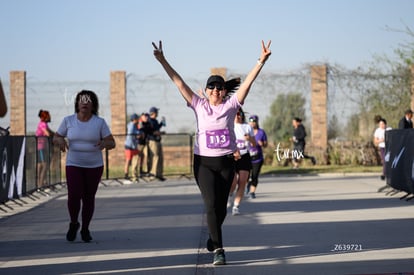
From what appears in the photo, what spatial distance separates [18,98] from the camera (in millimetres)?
33344

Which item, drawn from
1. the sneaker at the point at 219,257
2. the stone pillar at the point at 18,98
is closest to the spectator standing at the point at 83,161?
the sneaker at the point at 219,257

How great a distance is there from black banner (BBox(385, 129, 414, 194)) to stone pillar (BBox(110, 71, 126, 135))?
14.2 metres

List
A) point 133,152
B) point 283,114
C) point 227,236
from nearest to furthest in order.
Answer: 1. point 227,236
2. point 133,152
3. point 283,114

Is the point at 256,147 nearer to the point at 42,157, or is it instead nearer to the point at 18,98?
the point at 42,157

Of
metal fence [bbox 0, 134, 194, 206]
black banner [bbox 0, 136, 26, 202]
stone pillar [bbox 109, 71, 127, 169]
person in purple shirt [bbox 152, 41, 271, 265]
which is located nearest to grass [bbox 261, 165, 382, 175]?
metal fence [bbox 0, 134, 194, 206]

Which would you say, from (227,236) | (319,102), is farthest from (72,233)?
(319,102)

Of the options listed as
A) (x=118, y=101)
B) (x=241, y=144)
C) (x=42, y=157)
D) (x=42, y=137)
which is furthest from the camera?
(x=118, y=101)

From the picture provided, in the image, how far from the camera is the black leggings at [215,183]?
9.93m

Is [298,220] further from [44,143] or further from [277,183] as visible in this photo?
[277,183]

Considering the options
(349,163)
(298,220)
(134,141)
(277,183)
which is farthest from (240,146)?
(349,163)

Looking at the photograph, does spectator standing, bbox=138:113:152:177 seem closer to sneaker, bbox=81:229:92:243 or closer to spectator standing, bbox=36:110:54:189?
spectator standing, bbox=36:110:54:189

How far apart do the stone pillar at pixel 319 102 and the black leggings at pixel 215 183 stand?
22.7 metres

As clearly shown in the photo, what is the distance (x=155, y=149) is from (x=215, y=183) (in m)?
16.3

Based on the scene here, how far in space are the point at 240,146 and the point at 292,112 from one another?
1820cm
